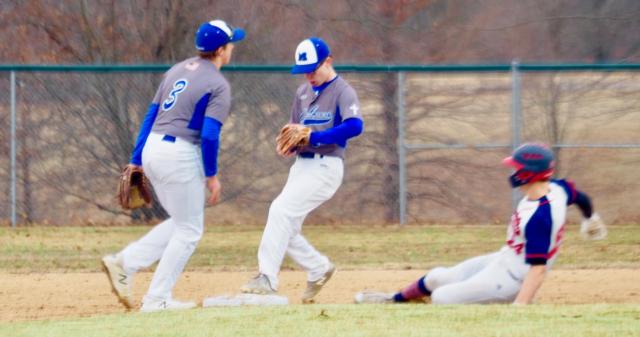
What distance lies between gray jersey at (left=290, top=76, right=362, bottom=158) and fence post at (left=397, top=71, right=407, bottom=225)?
22.9 feet

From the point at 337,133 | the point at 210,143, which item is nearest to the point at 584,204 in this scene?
the point at 337,133

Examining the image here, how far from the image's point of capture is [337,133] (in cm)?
799

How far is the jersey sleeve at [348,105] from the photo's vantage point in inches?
317

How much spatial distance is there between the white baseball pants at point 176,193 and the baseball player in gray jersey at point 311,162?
477 mm

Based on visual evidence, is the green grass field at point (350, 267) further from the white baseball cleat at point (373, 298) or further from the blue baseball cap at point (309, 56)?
the blue baseball cap at point (309, 56)

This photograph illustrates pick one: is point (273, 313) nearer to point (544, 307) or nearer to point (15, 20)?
point (544, 307)

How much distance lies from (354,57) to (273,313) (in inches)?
501

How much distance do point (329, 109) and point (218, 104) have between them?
87 centimetres

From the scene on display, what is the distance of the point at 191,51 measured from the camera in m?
17.2

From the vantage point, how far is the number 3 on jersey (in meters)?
7.77

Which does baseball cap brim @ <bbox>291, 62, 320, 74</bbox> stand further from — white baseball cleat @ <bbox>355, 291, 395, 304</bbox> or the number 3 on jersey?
white baseball cleat @ <bbox>355, 291, 395, 304</bbox>

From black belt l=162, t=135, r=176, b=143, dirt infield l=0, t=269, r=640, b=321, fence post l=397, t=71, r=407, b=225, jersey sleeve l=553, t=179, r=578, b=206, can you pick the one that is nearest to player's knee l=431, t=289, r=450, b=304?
jersey sleeve l=553, t=179, r=578, b=206

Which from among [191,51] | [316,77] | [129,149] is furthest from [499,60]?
[316,77]

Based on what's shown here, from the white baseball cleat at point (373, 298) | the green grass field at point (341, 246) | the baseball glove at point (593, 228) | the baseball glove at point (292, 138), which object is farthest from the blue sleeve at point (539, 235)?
the green grass field at point (341, 246)
